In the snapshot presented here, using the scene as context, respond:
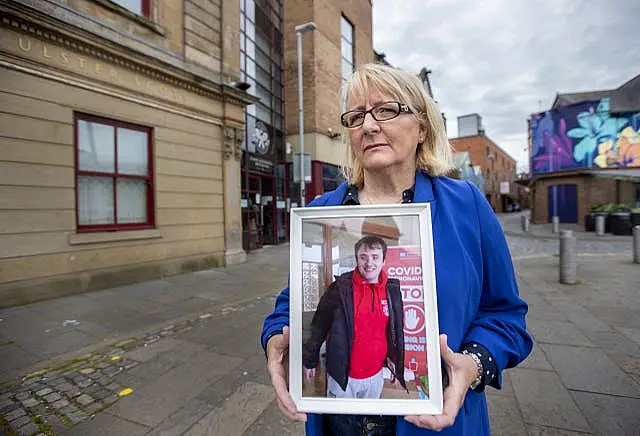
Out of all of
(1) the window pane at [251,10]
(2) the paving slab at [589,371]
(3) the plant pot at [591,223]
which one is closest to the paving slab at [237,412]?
(2) the paving slab at [589,371]

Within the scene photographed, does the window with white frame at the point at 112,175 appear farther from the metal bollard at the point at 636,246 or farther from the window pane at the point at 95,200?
the metal bollard at the point at 636,246

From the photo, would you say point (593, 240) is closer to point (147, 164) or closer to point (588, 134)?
point (588, 134)

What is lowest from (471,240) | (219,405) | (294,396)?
(219,405)

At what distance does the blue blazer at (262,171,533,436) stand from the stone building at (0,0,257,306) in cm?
658

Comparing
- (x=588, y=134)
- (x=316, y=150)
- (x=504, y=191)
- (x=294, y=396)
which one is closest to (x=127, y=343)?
(x=294, y=396)

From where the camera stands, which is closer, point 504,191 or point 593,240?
point 593,240

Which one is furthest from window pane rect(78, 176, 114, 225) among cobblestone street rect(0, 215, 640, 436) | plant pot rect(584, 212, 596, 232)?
plant pot rect(584, 212, 596, 232)

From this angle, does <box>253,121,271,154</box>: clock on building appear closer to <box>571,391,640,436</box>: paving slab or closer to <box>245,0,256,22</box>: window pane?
<box>245,0,256,22</box>: window pane

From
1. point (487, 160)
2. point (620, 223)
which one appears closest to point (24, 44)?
point (620, 223)

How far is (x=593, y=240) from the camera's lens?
15039 mm

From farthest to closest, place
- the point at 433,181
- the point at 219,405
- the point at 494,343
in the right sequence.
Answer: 1. the point at 219,405
2. the point at 433,181
3. the point at 494,343

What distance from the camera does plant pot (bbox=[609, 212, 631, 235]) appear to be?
645 inches

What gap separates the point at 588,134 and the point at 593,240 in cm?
1183

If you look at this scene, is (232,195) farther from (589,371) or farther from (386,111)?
(386,111)
